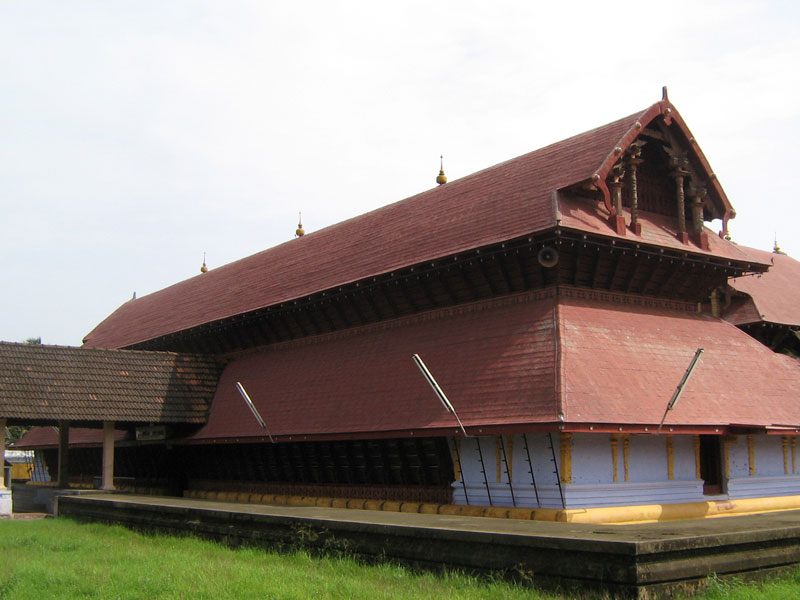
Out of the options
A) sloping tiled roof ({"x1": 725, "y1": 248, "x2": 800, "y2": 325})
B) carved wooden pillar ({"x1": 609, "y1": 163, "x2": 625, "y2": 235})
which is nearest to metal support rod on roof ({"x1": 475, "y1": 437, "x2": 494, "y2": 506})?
carved wooden pillar ({"x1": 609, "y1": 163, "x2": 625, "y2": 235})

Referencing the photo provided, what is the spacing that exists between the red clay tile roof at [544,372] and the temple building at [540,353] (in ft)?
0.15

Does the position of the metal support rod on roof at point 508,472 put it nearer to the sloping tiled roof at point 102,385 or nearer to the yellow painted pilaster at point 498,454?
the yellow painted pilaster at point 498,454

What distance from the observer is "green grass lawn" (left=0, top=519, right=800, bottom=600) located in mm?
9641

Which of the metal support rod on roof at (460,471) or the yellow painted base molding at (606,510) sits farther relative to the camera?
the metal support rod on roof at (460,471)

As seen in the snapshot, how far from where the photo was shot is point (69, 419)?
2208 centimetres

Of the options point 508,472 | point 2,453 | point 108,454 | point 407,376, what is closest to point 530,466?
point 508,472

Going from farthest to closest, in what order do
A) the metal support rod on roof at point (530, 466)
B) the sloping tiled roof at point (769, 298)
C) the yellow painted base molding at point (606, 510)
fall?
the sloping tiled roof at point (769, 298) → the metal support rod on roof at point (530, 466) → the yellow painted base molding at point (606, 510)

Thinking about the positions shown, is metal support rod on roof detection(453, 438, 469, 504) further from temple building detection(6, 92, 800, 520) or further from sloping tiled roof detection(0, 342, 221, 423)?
sloping tiled roof detection(0, 342, 221, 423)

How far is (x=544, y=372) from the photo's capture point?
15258 millimetres

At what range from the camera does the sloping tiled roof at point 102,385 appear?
2198 centimetres

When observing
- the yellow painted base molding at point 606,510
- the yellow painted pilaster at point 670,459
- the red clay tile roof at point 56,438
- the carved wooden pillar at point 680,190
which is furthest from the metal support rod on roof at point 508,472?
the red clay tile roof at point 56,438

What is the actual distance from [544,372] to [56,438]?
25.8 meters

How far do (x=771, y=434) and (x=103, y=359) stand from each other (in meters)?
17.4

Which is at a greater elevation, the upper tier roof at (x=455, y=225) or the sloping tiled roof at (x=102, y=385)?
the upper tier roof at (x=455, y=225)
